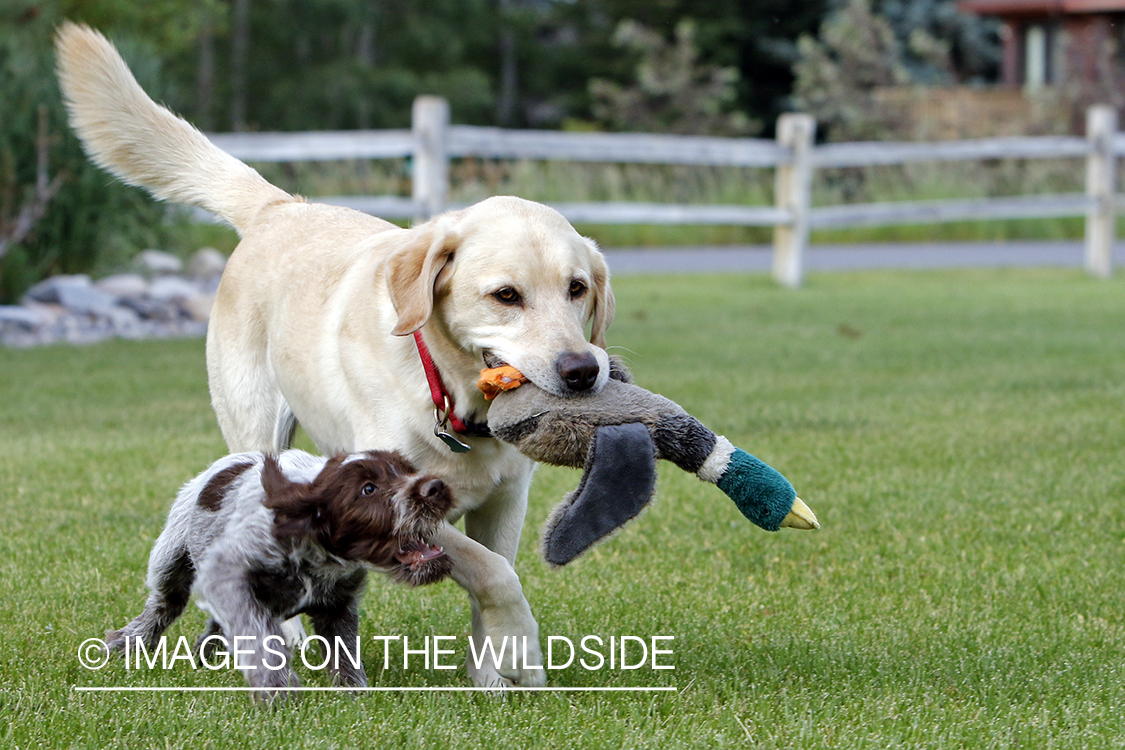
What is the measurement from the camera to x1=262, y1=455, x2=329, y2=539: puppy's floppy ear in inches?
114

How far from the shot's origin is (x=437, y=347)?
3.33m

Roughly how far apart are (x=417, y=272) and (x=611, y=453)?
710 mm

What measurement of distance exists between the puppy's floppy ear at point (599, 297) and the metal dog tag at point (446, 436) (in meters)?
0.53

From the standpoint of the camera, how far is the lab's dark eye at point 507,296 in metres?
3.21

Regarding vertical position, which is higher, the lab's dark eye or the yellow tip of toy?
the lab's dark eye

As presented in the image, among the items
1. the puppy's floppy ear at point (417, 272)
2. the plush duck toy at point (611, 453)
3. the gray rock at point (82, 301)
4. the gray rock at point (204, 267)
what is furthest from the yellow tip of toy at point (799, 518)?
the gray rock at point (204, 267)

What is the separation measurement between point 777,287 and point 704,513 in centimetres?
997

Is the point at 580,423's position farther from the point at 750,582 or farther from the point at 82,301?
the point at 82,301

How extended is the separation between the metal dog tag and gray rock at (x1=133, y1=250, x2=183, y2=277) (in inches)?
377

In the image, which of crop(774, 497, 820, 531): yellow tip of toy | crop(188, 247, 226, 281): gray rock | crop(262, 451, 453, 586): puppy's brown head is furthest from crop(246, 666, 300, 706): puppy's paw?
crop(188, 247, 226, 281): gray rock

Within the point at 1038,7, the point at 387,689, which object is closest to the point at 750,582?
the point at 387,689

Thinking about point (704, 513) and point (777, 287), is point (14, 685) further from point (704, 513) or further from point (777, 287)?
point (777, 287)

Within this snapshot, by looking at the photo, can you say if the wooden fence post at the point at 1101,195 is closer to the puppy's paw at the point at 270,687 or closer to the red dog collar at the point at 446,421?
the red dog collar at the point at 446,421

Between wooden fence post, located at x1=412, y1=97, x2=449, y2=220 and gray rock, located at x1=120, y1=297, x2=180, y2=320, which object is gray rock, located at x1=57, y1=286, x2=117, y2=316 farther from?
wooden fence post, located at x1=412, y1=97, x2=449, y2=220
